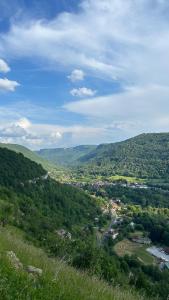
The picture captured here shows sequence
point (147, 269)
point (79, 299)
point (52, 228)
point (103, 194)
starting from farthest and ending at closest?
point (103, 194), point (52, 228), point (147, 269), point (79, 299)

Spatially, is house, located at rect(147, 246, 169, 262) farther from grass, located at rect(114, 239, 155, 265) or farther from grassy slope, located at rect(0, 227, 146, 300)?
grassy slope, located at rect(0, 227, 146, 300)

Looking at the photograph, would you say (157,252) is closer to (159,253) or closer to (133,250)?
(159,253)

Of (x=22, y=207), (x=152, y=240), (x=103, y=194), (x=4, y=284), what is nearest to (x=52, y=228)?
(x=22, y=207)

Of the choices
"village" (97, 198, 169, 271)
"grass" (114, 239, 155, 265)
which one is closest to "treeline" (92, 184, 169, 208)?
"village" (97, 198, 169, 271)

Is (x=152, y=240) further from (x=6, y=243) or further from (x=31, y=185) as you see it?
(x=6, y=243)

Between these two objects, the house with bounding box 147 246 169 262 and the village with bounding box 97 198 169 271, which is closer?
the village with bounding box 97 198 169 271

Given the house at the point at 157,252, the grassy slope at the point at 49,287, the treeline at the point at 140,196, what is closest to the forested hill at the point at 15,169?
the house at the point at 157,252
